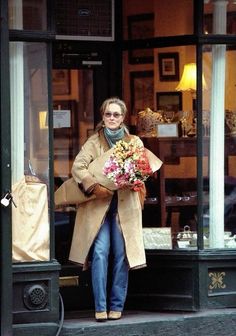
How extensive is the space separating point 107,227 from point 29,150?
0.94 metres

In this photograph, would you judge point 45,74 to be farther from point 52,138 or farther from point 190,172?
point 190,172

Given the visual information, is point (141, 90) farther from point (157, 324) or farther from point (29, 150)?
point (157, 324)

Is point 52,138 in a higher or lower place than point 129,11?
lower

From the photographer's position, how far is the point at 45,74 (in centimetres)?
804

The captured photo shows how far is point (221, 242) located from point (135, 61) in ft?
6.21

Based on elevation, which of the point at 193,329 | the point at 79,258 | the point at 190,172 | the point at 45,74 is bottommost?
the point at 193,329

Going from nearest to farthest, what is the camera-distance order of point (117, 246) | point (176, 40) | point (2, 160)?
point (2, 160) < point (117, 246) < point (176, 40)

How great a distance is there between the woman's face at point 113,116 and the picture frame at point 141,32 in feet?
3.29

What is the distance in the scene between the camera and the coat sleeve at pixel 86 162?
8000mm

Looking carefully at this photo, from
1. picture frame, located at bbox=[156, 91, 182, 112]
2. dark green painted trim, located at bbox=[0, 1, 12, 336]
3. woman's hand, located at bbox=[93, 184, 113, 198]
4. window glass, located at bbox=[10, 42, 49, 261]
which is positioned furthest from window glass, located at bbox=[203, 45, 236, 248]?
dark green painted trim, located at bbox=[0, 1, 12, 336]

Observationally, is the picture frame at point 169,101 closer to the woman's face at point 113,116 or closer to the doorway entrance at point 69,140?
the doorway entrance at point 69,140

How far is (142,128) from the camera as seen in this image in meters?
8.95

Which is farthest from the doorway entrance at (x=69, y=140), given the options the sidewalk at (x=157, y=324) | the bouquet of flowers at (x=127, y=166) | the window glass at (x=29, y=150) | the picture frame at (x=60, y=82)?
the bouquet of flowers at (x=127, y=166)

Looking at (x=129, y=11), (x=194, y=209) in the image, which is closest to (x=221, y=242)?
(x=194, y=209)
